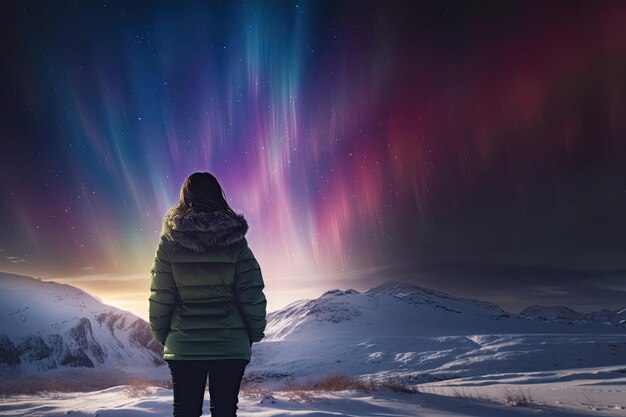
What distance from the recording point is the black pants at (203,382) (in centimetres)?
396

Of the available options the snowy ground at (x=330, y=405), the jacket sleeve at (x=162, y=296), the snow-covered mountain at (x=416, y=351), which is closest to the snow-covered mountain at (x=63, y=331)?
the snow-covered mountain at (x=416, y=351)

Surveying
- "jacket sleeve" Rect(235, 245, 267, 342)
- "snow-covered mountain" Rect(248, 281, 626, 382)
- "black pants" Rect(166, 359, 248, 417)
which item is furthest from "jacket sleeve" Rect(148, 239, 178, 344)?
"snow-covered mountain" Rect(248, 281, 626, 382)

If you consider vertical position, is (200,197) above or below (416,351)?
above

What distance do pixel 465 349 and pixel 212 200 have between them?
8620cm

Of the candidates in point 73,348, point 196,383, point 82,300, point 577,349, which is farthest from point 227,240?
point 82,300

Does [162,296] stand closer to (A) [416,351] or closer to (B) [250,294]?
(B) [250,294]

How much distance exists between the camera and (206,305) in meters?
4.02

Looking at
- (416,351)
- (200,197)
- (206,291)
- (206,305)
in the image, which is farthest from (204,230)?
(416,351)

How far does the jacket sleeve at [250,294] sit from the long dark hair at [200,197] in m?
0.52

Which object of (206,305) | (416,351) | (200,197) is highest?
(200,197)

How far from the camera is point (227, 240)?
4.07 meters

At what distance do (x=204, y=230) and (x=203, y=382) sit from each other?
1392mm

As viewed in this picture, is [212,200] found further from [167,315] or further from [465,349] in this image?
[465,349]

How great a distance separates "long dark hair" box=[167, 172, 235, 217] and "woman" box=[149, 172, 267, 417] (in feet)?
0.37
